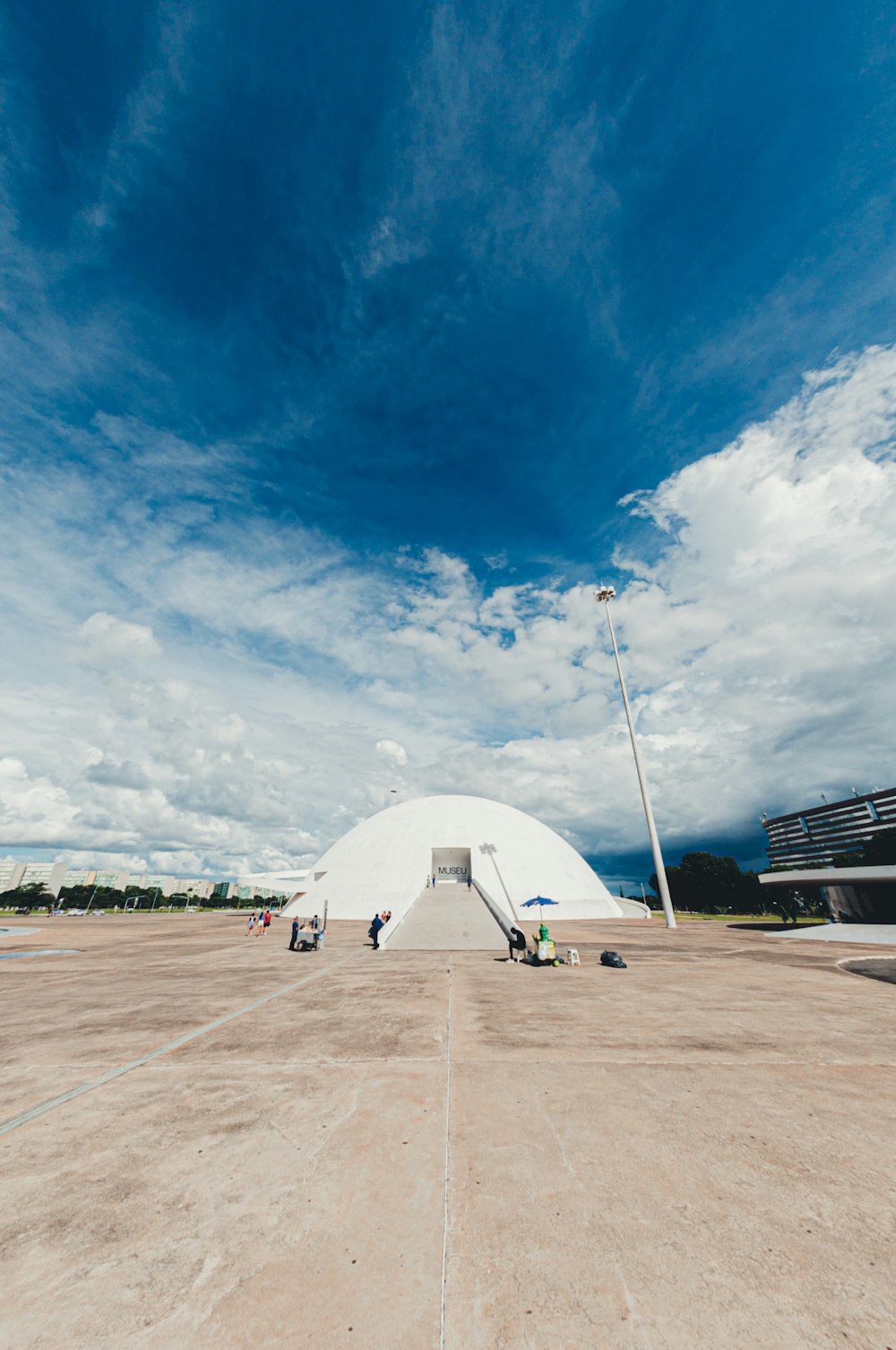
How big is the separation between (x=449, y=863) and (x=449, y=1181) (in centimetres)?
4730

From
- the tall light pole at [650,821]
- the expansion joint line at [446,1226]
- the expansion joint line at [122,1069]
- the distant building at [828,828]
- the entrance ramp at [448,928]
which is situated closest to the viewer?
the expansion joint line at [446,1226]

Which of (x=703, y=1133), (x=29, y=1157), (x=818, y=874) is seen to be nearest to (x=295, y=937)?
(x=29, y=1157)

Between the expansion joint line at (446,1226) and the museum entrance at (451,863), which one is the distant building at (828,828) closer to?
the museum entrance at (451,863)

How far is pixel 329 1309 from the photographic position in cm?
283

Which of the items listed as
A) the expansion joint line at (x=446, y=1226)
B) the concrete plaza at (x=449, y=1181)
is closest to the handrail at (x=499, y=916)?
the concrete plaza at (x=449, y=1181)

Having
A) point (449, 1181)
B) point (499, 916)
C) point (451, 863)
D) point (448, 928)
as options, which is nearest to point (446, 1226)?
point (449, 1181)

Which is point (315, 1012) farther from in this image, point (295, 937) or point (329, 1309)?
point (295, 937)

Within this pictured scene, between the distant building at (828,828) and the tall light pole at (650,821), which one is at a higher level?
the distant building at (828,828)

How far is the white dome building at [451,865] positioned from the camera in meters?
42.8

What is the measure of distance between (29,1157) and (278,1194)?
101 inches

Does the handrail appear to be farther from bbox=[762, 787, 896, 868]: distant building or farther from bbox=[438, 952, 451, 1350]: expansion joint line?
bbox=[762, 787, 896, 868]: distant building

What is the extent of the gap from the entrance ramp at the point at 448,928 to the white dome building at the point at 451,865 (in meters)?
4.87

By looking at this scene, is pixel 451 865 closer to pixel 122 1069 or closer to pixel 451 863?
pixel 451 863

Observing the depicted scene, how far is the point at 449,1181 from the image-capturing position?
163 inches
